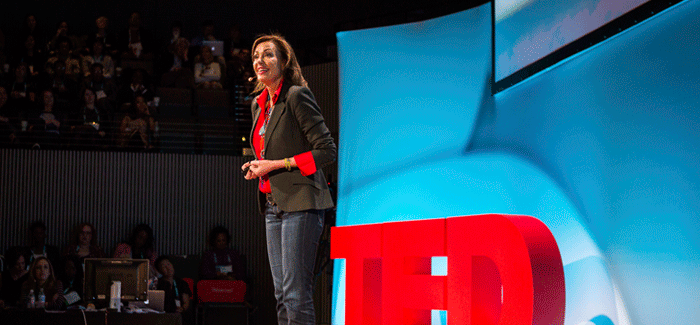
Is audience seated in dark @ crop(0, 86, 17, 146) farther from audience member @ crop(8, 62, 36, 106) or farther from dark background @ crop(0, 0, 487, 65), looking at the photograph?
dark background @ crop(0, 0, 487, 65)

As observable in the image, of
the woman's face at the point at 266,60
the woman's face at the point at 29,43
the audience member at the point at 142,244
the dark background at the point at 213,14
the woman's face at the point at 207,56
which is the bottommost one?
the audience member at the point at 142,244

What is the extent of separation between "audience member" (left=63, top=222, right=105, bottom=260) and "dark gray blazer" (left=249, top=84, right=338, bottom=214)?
5.73 meters

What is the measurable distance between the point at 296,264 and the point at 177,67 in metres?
7.48

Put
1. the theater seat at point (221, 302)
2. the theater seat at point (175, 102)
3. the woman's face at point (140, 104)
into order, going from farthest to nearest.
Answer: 1. the theater seat at point (175, 102)
2. the woman's face at point (140, 104)
3. the theater seat at point (221, 302)

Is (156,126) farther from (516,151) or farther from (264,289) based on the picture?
(516,151)

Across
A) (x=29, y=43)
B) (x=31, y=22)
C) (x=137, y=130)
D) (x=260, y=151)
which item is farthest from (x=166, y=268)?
(x=260, y=151)

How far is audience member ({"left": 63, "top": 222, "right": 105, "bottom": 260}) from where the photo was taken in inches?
286

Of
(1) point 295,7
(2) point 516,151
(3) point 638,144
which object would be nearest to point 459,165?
(2) point 516,151

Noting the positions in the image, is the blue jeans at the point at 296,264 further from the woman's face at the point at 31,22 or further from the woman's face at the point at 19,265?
the woman's face at the point at 31,22

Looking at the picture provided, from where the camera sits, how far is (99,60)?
893 cm

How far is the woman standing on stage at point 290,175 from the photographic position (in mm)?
2059

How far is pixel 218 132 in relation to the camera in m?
8.13

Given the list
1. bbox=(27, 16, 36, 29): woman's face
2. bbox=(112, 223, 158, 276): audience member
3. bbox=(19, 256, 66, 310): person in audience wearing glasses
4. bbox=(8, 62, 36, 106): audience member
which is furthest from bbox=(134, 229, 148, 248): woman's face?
bbox=(27, 16, 36, 29): woman's face

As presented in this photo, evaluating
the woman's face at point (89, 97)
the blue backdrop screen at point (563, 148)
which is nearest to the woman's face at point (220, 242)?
the woman's face at point (89, 97)
